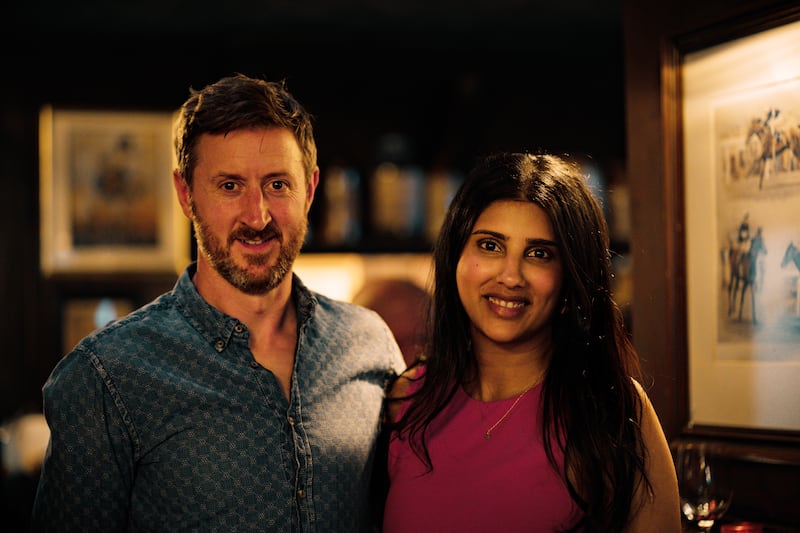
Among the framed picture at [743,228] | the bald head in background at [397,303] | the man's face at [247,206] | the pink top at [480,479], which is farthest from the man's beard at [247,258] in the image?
the bald head in background at [397,303]

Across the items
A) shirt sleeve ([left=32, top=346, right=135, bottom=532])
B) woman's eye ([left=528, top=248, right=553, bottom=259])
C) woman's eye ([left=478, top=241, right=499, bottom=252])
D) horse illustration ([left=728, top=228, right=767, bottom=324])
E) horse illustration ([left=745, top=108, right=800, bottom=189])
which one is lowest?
shirt sleeve ([left=32, top=346, right=135, bottom=532])

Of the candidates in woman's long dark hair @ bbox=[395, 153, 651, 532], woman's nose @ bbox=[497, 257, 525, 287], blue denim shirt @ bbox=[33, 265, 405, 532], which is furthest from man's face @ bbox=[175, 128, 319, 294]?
woman's nose @ bbox=[497, 257, 525, 287]

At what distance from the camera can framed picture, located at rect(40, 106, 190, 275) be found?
4773mm

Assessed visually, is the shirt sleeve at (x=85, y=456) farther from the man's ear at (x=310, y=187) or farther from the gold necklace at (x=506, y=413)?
the gold necklace at (x=506, y=413)

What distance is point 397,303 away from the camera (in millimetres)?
4801

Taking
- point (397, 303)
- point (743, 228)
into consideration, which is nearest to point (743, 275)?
point (743, 228)

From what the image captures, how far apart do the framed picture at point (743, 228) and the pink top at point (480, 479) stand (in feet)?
1.45

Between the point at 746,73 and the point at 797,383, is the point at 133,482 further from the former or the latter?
the point at 746,73

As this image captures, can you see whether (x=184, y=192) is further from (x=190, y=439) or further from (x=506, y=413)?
(x=506, y=413)

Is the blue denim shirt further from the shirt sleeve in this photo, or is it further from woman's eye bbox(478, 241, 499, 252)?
woman's eye bbox(478, 241, 499, 252)

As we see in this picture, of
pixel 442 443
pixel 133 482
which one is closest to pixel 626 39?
pixel 442 443

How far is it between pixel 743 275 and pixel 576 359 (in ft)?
1.39

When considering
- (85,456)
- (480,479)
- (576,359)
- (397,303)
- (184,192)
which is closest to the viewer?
(85,456)

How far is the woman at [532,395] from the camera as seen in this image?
6.11ft
